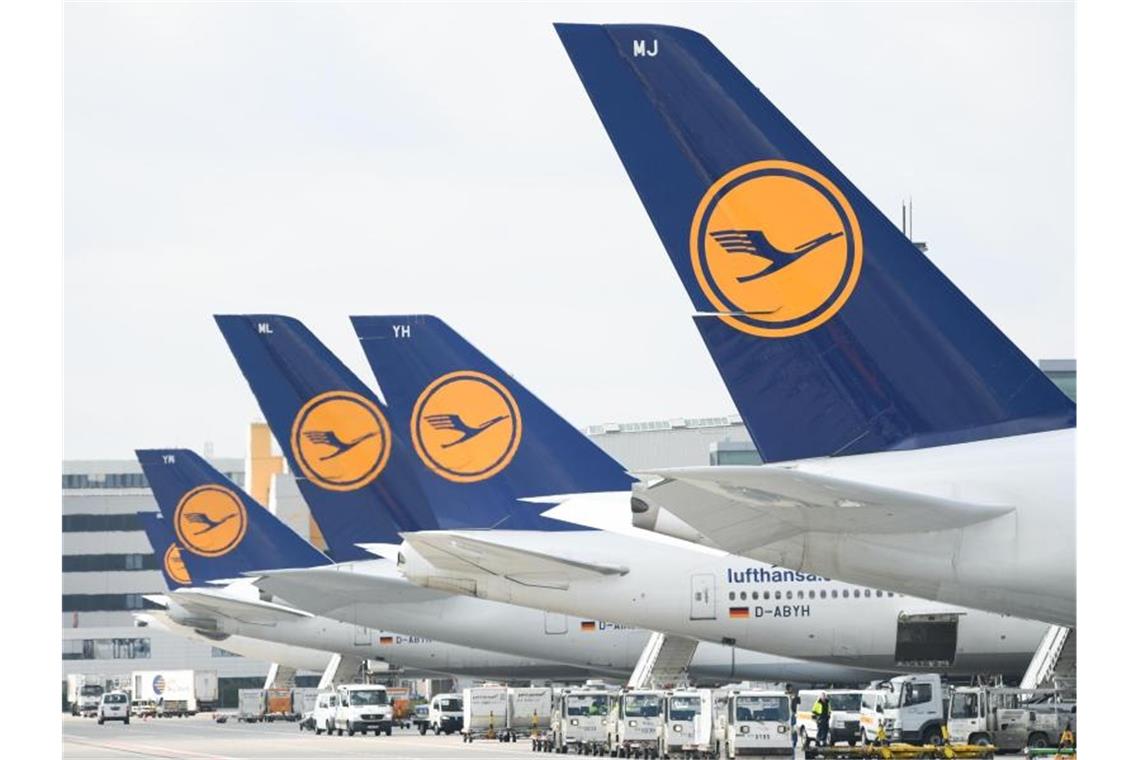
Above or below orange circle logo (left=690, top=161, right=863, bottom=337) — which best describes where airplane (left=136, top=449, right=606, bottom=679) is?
below

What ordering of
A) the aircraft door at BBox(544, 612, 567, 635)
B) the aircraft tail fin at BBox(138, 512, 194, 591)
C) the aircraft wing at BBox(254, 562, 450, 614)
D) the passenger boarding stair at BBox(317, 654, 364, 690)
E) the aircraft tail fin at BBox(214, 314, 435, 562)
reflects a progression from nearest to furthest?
the aircraft door at BBox(544, 612, 567, 635)
the aircraft wing at BBox(254, 562, 450, 614)
the aircraft tail fin at BBox(214, 314, 435, 562)
the passenger boarding stair at BBox(317, 654, 364, 690)
the aircraft tail fin at BBox(138, 512, 194, 591)

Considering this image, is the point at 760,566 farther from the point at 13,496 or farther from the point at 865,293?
the point at 13,496

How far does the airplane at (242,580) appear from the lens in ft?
197

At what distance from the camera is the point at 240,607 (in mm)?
63719

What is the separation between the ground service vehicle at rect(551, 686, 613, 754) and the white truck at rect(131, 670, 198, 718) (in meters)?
47.7

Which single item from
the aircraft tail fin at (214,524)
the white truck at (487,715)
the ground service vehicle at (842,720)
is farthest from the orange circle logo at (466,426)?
the aircraft tail fin at (214,524)

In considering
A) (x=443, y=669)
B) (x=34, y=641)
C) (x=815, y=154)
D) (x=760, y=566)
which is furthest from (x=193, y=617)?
(x=34, y=641)

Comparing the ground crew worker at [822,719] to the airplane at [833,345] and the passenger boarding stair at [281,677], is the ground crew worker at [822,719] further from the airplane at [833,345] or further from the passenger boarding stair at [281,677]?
the passenger boarding stair at [281,677]

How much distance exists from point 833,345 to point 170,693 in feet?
235

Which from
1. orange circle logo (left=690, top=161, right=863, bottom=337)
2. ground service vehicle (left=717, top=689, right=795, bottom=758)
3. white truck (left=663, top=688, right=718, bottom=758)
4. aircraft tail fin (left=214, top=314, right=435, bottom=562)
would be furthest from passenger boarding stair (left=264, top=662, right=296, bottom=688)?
orange circle logo (left=690, top=161, right=863, bottom=337)

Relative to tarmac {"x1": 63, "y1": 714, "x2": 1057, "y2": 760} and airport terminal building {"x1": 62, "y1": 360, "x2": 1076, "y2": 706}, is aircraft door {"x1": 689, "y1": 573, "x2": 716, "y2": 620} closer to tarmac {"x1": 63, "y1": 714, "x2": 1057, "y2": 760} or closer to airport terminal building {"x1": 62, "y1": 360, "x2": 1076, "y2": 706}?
tarmac {"x1": 63, "y1": 714, "x2": 1057, "y2": 760}

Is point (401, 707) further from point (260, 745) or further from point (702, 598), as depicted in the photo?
point (702, 598)

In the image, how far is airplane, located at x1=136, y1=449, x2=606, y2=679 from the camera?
197 feet

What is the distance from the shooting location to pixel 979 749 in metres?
36.3
